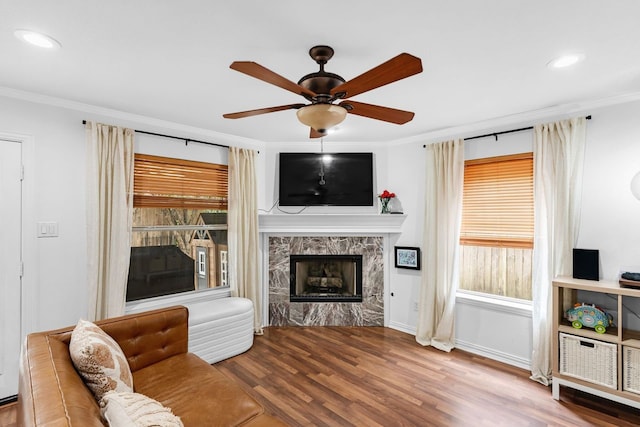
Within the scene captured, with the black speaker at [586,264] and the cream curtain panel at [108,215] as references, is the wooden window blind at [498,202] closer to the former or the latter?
the black speaker at [586,264]

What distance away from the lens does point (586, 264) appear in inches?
103

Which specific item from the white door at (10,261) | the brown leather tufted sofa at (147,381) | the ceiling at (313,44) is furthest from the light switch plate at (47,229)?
the brown leather tufted sofa at (147,381)

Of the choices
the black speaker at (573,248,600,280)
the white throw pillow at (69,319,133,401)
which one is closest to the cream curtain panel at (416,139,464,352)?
the black speaker at (573,248,600,280)

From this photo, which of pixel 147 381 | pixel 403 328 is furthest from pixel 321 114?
pixel 403 328

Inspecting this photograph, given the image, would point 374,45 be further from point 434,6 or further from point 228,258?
point 228,258

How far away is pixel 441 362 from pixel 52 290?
3.70m

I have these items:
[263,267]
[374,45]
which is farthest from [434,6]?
[263,267]

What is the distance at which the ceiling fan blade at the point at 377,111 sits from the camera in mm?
1837

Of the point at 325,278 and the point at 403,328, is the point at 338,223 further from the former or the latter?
the point at 403,328

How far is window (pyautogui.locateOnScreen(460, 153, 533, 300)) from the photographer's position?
3166mm

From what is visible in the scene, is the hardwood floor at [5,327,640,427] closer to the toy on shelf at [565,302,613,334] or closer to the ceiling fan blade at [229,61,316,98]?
the toy on shelf at [565,302,613,334]

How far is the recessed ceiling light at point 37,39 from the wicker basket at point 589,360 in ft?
13.6

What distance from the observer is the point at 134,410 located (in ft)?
3.70

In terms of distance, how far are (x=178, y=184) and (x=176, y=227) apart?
493 millimetres
